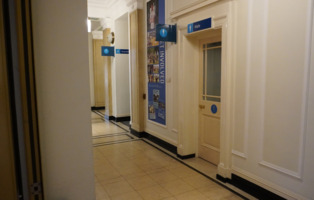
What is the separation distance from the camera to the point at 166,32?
4.61m

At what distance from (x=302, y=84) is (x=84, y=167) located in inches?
95.0

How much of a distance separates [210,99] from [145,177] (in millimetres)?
1825

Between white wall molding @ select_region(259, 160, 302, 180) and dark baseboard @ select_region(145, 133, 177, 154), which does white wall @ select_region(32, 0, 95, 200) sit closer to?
white wall molding @ select_region(259, 160, 302, 180)

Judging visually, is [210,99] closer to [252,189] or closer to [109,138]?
[252,189]

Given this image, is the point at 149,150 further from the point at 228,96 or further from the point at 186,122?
the point at 228,96

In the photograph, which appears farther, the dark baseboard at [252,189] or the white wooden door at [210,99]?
the white wooden door at [210,99]

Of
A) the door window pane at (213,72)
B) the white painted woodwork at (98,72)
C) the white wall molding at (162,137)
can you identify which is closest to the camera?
the door window pane at (213,72)

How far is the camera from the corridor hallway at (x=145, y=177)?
3.37m

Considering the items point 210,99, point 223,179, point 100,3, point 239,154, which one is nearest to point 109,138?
point 210,99

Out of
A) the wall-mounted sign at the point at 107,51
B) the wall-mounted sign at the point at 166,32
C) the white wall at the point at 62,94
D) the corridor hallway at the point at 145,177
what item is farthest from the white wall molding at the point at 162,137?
the white wall at the point at 62,94

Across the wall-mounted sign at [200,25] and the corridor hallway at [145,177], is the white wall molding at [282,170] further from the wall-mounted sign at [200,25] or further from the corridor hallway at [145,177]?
the wall-mounted sign at [200,25]

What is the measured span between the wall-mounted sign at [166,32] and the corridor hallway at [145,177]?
2398 millimetres

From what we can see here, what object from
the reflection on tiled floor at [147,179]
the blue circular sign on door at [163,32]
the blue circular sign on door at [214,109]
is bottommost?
the reflection on tiled floor at [147,179]

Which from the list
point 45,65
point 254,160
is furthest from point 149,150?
point 45,65
